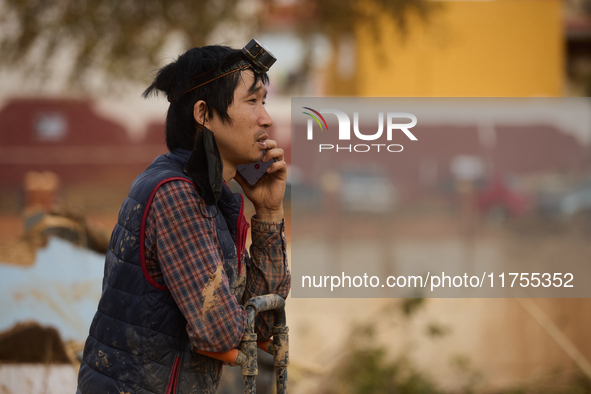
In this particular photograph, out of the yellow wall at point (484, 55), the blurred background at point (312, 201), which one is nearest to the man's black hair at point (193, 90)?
the blurred background at point (312, 201)

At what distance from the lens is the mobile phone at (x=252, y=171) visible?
1852mm

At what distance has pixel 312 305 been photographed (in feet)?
17.4

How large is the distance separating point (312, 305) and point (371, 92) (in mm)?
5788

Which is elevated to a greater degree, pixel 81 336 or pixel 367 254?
pixel 367 254

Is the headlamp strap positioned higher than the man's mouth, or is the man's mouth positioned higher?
the headlamp strap

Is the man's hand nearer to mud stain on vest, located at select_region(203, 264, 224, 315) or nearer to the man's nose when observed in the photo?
the man's nose

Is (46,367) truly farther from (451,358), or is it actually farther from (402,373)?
(451,358)

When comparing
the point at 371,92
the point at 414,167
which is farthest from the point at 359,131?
the point at 371,92

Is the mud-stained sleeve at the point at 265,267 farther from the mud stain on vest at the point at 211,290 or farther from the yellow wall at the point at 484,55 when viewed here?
the yellow wall at the point at 484,55

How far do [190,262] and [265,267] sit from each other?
436 mm

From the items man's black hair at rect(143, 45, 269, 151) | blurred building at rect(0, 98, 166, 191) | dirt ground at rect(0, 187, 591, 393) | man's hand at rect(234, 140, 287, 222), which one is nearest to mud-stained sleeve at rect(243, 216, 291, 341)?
man's hand at rect(234, 140, 287, 222)

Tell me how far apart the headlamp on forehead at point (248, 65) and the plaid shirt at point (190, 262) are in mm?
307

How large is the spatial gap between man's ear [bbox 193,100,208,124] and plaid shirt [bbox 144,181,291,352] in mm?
214

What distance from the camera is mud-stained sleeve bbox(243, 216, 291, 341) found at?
1828 mm
